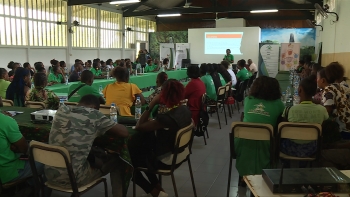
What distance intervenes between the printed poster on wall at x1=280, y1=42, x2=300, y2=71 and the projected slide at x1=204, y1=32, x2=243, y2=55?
2887 millimetres

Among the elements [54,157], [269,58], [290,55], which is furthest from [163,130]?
[269,58]

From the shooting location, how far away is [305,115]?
2799 millimetres

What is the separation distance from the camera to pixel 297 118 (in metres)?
2.82

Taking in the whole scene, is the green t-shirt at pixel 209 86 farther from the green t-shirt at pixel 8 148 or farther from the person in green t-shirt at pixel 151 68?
the person in green t-shirt at pixel 151 68

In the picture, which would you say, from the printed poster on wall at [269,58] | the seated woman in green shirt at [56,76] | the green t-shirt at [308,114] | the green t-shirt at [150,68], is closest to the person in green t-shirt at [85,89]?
the green t-shirt at [308,114]

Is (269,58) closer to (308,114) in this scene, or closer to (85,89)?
(85,89)

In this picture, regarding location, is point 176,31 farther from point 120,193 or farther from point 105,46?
point 120,193

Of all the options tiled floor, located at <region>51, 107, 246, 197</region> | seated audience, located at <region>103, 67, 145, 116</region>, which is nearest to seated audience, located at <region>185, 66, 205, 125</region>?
tiled floor, located at <region>51, 107, 246, 197</region>

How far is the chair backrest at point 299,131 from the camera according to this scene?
2625 millimetres

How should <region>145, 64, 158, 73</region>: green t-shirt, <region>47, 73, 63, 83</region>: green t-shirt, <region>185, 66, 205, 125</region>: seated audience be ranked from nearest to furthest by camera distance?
1. <region>185, 66, 205, 125</region>: seated audience
2. <region>47, 73, 63, 83</region>: green t-shirt
3. <region>145, 64, 158, 73</region>: green t-shirt

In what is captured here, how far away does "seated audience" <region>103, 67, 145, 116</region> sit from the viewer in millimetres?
4012

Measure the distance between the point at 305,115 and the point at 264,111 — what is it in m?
0.36

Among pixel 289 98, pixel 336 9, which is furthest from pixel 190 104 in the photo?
pixel 336 9

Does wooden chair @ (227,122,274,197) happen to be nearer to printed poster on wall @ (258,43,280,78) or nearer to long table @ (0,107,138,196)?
long table @ (0,107,138,196)
